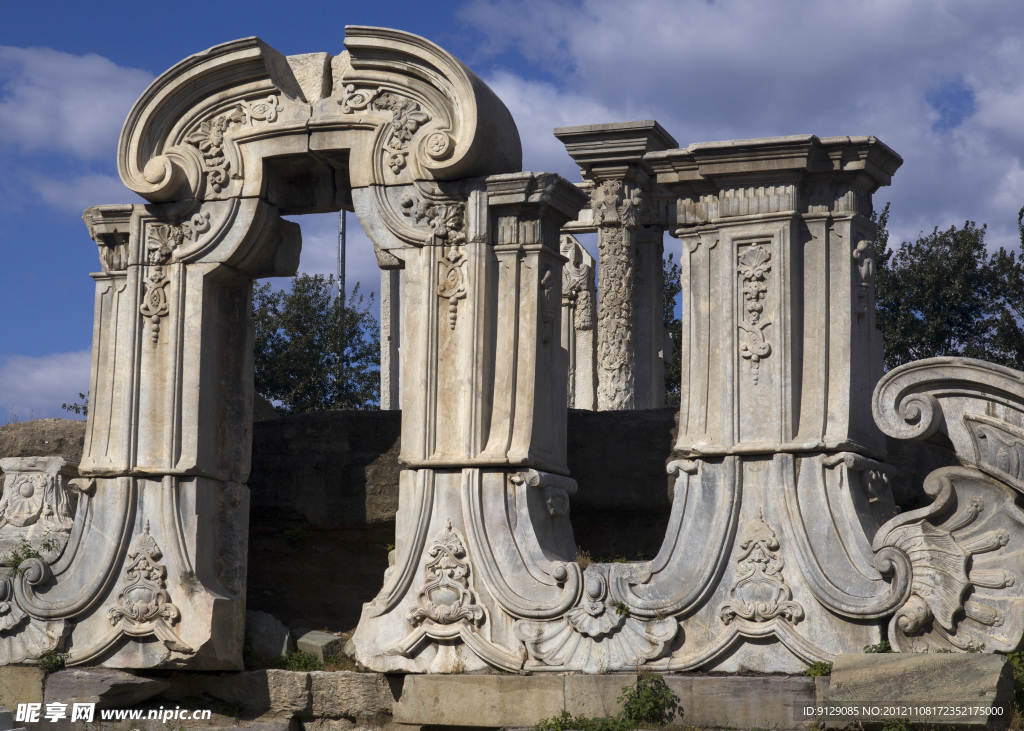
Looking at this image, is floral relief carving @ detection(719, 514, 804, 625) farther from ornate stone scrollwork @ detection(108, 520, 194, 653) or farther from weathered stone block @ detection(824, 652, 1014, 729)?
ornate stone scrollwork @ detection(108, 520, 194, 653)

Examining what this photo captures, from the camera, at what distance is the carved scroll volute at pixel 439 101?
9.54 m

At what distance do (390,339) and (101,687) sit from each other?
11.1 metres

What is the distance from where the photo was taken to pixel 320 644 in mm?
10000

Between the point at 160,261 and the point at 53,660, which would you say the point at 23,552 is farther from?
the point at 160,261

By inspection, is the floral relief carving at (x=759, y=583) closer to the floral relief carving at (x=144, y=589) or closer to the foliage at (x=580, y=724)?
the foliage at (x=580, y=724)

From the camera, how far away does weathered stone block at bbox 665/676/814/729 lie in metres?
8.00

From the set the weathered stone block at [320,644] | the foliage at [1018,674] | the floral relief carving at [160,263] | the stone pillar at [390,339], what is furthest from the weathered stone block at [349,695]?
the stone pillar at [390,339]

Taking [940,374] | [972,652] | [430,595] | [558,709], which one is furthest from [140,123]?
[972,652]

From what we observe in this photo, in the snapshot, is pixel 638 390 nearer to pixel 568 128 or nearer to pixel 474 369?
pixel 568 128

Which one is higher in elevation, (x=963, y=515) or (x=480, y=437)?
(x=480, y=437)

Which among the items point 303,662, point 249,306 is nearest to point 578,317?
point 249,306

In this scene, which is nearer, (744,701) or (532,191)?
(744,701)

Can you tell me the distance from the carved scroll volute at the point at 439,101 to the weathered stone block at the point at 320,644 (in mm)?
3257

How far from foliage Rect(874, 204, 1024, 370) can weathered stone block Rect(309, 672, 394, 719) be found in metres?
13.7
